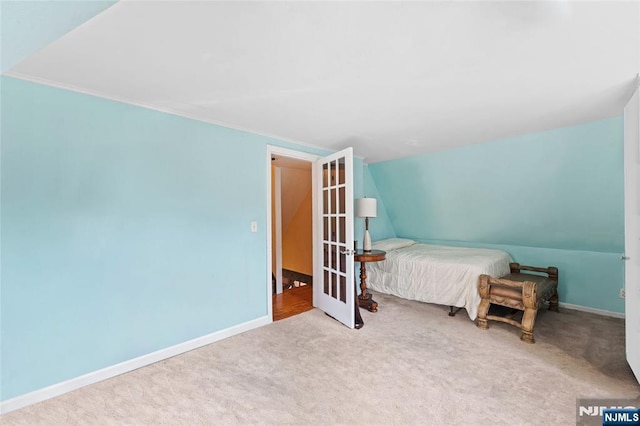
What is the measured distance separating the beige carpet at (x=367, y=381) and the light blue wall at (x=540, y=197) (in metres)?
0.84

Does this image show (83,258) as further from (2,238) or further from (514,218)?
(514,218)

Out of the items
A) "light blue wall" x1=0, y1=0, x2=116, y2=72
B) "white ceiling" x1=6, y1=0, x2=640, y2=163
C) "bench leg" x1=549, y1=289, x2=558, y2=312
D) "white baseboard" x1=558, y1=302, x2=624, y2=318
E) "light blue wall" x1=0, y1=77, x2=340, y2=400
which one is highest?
"white ceiling" x1=6, y1=0, x2=640, y2=163

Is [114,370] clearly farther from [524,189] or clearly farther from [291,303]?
[524,189]

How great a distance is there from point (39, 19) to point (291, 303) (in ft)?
11.3

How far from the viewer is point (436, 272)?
3455mm

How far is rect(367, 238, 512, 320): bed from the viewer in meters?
3.21

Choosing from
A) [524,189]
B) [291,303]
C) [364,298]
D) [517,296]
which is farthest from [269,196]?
[524,189]

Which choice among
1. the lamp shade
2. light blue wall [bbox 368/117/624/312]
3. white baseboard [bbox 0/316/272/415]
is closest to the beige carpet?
white baseboard [bbox 0/316/272/415]

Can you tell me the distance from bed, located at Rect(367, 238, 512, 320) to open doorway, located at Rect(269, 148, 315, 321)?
1085 mm

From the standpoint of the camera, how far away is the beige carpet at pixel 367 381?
1.74 metres

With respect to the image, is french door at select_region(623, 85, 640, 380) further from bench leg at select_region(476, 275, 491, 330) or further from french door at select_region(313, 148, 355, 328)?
french door at select_region(313, 148, 355, 328)

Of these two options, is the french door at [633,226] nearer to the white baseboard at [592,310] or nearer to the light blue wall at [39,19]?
the white baseboard at [592,310]

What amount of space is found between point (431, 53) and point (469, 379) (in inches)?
85.5

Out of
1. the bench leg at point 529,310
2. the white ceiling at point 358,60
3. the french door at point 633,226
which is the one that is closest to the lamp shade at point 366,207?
the white ceiling at point 358,60
